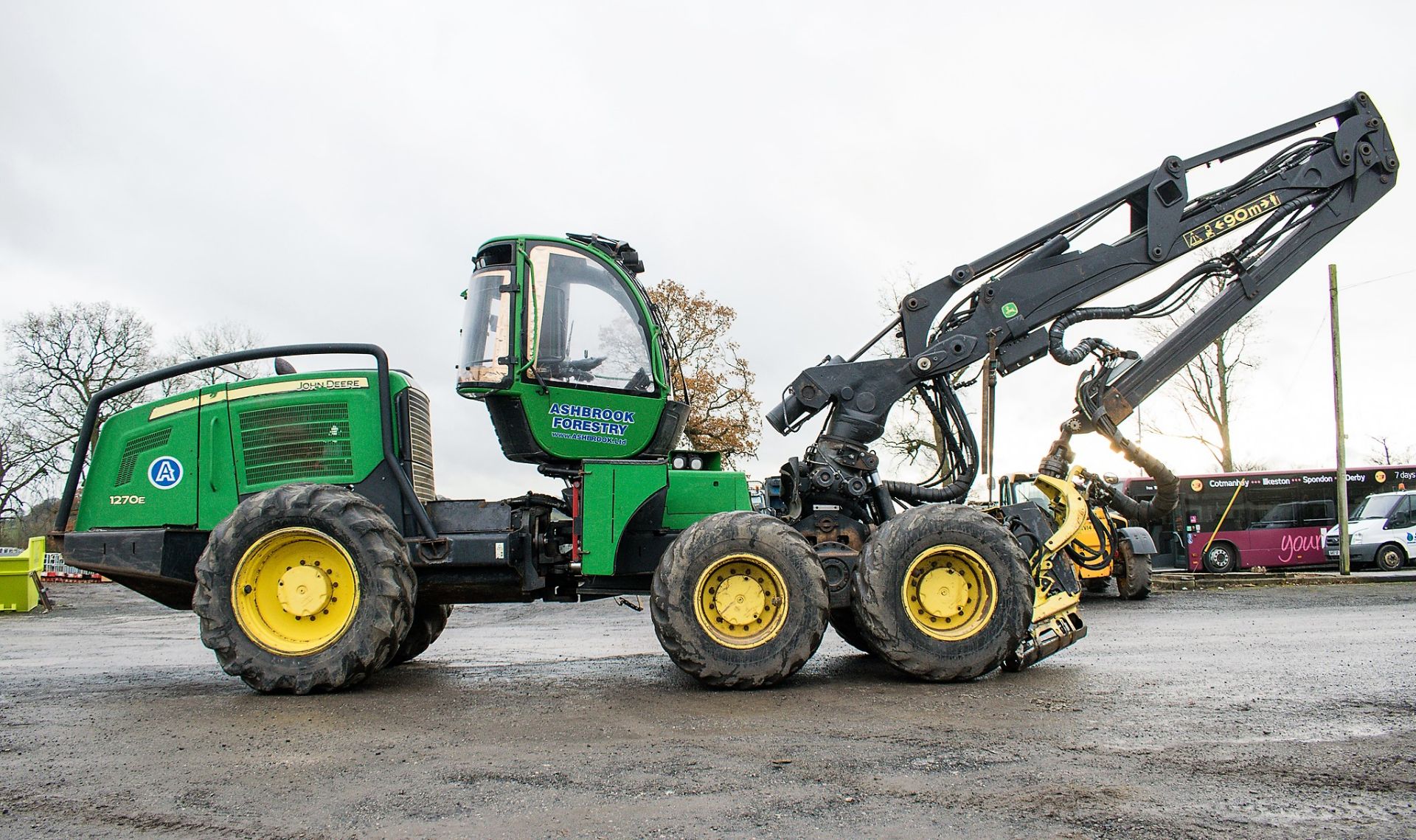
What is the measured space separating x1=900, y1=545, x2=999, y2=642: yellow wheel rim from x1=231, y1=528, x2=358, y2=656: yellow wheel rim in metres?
3.95

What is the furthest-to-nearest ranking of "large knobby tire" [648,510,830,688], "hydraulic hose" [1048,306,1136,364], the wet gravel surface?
"hydraulic hose" [1048,306,1136,364], "large knobby tire" [648,510,830,688], the wet gravel surface

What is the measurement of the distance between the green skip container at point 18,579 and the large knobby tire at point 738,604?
1991 centimetres

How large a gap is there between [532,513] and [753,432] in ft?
72.7

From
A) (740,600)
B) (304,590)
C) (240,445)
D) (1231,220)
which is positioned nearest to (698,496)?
(740,600)

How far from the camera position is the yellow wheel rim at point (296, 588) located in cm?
724

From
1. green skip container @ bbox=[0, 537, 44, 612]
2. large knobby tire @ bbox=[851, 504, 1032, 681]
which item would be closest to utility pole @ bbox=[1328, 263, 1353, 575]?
large knobby tire @ bbox=[851, 504, 1032, 681]

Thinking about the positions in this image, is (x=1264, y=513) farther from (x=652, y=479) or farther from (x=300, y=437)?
(x=300, y=437)

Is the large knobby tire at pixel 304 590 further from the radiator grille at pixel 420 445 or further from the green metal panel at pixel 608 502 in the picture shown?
the green metal panel at pixel 608 502

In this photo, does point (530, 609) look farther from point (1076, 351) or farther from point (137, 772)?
point (137, 772)

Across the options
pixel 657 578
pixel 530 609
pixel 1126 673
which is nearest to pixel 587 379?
pixel 657 578

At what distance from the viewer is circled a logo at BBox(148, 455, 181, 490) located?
7.85m

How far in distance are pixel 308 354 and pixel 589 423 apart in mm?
2205

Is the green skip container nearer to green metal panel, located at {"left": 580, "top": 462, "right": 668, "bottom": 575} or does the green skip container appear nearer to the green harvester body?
the green harvester body

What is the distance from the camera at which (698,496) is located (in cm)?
800
